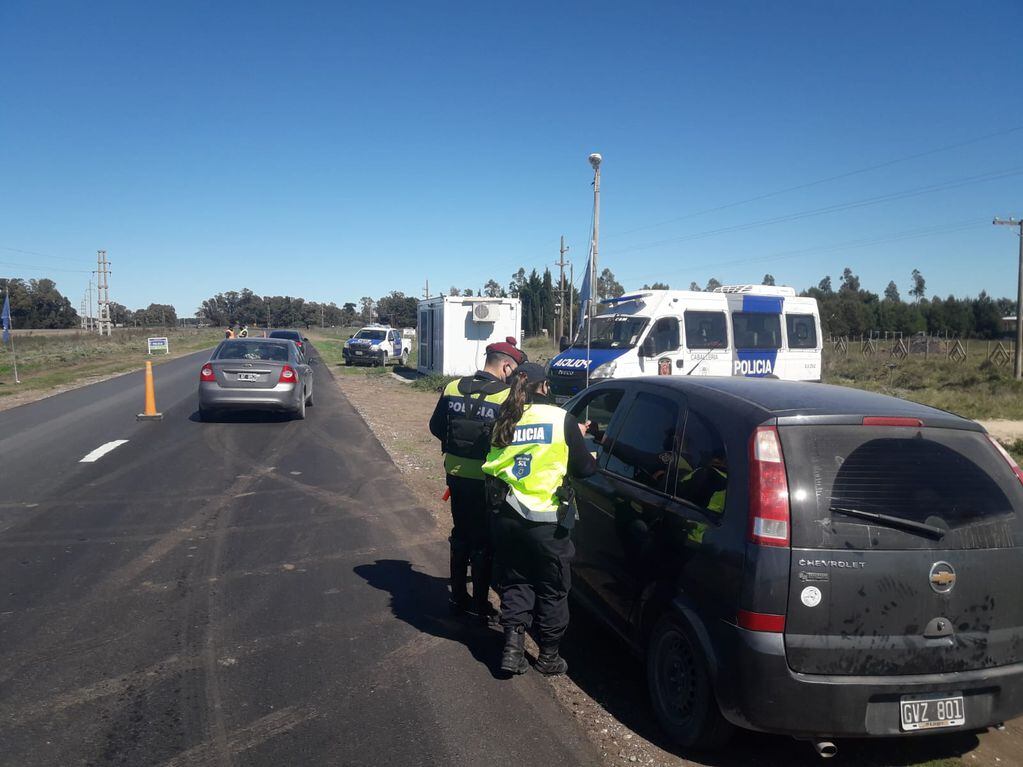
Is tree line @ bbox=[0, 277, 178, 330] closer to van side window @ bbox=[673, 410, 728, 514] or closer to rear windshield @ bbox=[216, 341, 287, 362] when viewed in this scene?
rear windshield @ bbox=[216, 341, 287, 362]

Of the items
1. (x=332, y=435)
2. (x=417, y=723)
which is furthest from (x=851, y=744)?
(x=332, y=435)

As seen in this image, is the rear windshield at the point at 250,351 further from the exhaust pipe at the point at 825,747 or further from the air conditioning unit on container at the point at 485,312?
the exhaust pipe at the point at 825,747

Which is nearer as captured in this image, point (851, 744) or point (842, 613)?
point (842, 613)

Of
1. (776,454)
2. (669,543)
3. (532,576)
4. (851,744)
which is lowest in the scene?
(851,744)

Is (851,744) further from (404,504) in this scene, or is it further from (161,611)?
(404,504)

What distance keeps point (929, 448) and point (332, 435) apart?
1106cm

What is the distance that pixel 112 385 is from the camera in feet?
75.8

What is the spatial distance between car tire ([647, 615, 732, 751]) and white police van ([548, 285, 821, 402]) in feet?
40.3

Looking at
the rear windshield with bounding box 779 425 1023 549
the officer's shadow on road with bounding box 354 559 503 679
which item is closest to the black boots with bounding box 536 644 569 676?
the officer's shadow on road with bounding box 354 559 503 679

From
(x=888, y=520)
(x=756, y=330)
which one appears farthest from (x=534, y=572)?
(x=756, y=330)

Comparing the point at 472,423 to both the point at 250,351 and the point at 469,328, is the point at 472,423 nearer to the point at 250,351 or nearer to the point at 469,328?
the point at 250,351

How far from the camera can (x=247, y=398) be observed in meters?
14.1

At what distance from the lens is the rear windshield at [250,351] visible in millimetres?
14477

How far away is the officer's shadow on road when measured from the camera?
16.0ft
